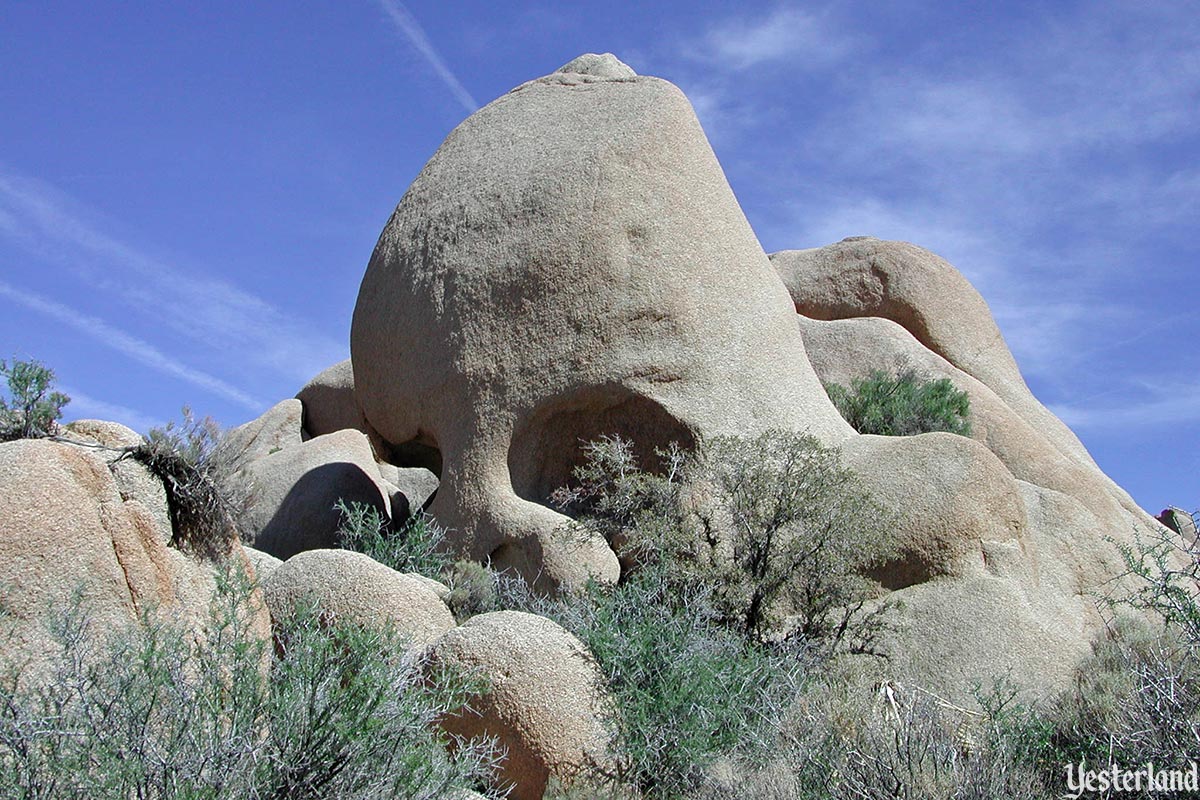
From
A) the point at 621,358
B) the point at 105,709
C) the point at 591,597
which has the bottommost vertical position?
the point at 105,709

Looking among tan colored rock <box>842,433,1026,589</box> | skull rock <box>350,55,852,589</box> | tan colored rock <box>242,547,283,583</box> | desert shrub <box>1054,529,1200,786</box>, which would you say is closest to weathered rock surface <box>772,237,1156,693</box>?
tan colored rock <box>842,433,1026,589</box>

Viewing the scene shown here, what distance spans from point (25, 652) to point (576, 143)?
714 cm

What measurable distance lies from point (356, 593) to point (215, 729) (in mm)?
2818

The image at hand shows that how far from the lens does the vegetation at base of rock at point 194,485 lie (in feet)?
18.7

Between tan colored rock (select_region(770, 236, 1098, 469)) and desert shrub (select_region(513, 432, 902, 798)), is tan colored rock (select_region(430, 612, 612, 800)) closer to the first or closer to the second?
desert shrub (select_region(513, 432, 902, 798))

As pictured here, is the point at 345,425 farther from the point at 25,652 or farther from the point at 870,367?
the point at 25,652

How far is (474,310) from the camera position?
10.2 m

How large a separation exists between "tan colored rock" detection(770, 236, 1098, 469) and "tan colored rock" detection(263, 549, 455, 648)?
10995 mm

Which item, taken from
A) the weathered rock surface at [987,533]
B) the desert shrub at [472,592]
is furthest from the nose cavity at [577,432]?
the weathered rock surface at [987,533]

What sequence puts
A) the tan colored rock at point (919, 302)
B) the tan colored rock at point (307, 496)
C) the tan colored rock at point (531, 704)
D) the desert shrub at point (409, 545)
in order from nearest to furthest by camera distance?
the tan colored rock at point (531, 704) → the desert shrub at point (409, 545) → the tan colored rock at point (307, 496) → the tan colored rock at point (919, 302)

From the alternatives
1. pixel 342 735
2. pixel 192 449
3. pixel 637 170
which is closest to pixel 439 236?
pixel 637 170

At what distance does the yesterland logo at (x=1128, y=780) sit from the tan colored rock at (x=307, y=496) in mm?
8066

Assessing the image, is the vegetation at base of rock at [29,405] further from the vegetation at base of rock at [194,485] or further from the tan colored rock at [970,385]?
the tan colored rock at [970,385]

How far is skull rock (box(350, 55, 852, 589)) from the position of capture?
965 cm
